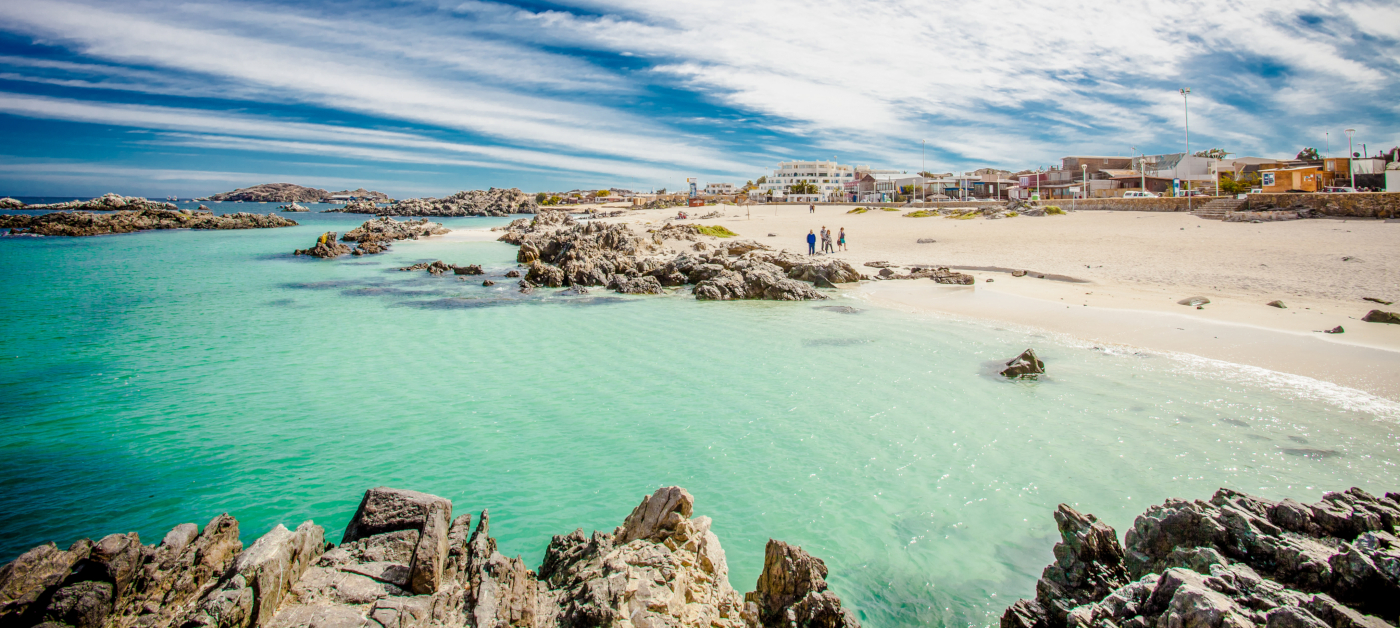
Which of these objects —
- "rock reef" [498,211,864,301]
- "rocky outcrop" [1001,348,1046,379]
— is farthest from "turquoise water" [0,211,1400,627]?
"rock reef" [498,211,864,301]

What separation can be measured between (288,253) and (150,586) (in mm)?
49716

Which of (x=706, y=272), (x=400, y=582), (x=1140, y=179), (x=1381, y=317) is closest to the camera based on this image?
(x=400, y=582)

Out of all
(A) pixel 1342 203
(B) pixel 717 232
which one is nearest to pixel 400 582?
(A) pixel 1342 203

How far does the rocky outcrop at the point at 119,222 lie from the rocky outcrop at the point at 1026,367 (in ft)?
301

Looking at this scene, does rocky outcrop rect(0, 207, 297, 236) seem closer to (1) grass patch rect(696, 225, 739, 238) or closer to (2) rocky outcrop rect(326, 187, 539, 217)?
(2) rocky outcrop rect(326, 187, 539, 217)

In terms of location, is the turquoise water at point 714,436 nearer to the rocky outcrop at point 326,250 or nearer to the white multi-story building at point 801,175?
the rocky outcrop at point 326,250

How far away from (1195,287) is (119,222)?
331ft

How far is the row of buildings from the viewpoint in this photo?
47862mm

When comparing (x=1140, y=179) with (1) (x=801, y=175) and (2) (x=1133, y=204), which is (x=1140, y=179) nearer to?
(2) (x=1133, y=204)

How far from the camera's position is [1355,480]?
692cm

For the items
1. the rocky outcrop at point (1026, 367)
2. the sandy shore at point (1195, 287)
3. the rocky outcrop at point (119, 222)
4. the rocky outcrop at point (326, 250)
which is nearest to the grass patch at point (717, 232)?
the sandy shore at point (1195, 287)

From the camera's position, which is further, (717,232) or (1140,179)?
(1140,179)

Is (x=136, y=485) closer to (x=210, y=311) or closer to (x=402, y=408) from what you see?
(x=402, y=408)

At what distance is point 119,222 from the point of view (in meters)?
72.2
